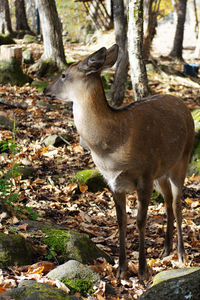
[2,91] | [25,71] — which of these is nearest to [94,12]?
[25,71]

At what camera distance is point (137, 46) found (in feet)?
24.7

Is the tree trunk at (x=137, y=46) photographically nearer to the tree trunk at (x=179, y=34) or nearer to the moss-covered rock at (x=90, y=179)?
the moss-covered rock at (x=90, y=179)

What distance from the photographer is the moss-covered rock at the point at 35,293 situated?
2.88 m

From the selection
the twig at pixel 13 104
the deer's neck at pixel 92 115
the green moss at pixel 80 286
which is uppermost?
the deer's neck at pixel 92 115

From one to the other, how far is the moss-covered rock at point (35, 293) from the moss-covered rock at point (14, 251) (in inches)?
26.7

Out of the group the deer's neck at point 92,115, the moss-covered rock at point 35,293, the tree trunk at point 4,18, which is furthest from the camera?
the tree trunk at point 4,18

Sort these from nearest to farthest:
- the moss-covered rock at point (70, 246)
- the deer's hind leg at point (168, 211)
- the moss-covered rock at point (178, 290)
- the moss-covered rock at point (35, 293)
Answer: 1. the moss-covered rock at point (178, 290)
2. the moss-covered rock at point (35, 293)
3. the moss-covered rock at point (70, 246)
4. the deer's hind leg at point (168, 211)

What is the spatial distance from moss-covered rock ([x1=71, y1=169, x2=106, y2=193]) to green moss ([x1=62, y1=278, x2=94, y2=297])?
9.54 ft

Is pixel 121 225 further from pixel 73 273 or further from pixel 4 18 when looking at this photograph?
pixel 4 18

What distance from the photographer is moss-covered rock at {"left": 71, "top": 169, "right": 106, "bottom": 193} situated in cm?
650

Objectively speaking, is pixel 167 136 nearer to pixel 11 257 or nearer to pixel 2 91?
pixel 11 257

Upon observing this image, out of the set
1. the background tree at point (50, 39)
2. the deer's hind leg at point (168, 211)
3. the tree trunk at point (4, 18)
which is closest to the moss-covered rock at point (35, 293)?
the deer's hind leg at point (168, 211)

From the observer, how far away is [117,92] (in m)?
9.75

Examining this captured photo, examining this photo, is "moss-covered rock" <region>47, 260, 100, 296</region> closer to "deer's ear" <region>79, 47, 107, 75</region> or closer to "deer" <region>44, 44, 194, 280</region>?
"deer" <region>44, 44, 194, 280</region>
